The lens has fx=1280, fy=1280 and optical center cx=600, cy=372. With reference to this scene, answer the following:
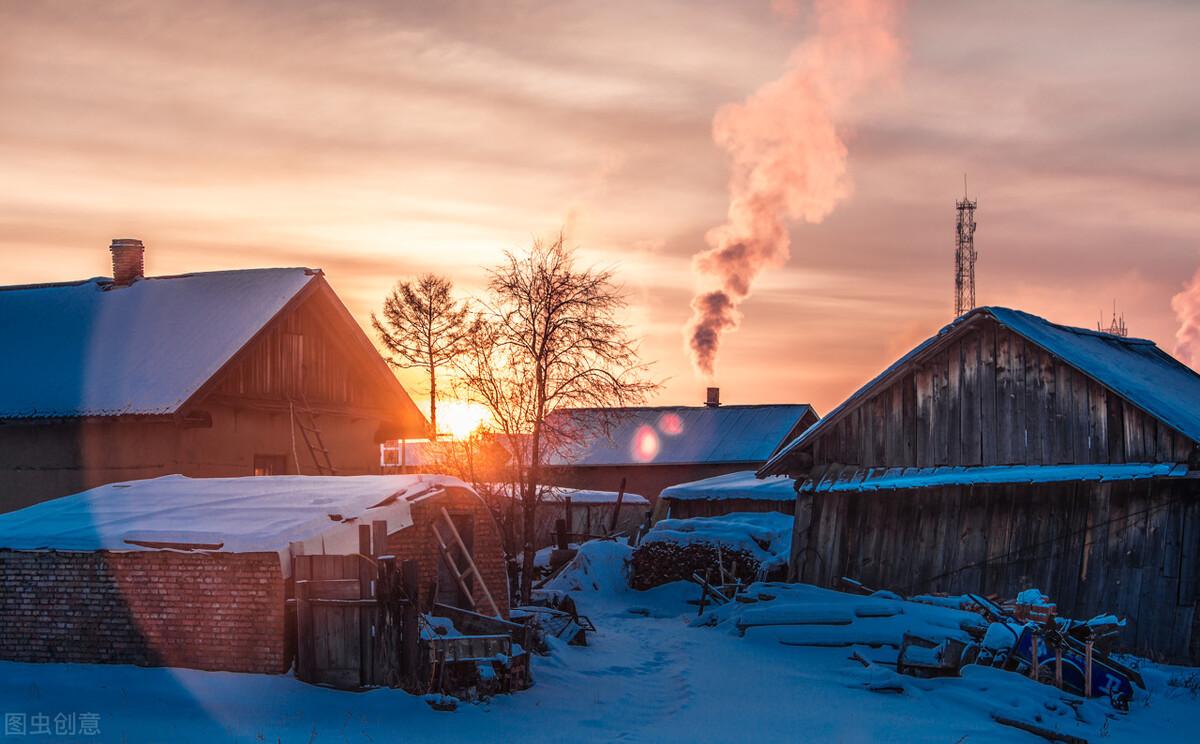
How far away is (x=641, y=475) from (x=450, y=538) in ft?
121

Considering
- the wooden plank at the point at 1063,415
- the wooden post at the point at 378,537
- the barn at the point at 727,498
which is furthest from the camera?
the barn at the point at 727,498

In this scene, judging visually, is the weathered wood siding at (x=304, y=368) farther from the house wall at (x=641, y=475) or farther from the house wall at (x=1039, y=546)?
the house wall at (x=641, y=475)

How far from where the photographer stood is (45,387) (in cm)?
2606

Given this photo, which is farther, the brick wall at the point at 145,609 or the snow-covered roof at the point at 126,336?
the snow-covered roof at the point at 126,336

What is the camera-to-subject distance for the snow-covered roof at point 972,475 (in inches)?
793

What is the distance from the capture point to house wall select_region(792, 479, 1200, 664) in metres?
19.9

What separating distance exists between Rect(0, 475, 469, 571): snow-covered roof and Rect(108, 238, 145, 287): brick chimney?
11.5 meters

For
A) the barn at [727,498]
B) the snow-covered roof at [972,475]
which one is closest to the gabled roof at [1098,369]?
the snow-covered roof at [972,475]

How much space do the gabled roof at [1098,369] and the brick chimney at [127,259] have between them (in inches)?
637

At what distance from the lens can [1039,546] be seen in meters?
21.3

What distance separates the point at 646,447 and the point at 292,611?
42.0m

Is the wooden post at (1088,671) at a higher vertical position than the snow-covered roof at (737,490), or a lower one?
lower

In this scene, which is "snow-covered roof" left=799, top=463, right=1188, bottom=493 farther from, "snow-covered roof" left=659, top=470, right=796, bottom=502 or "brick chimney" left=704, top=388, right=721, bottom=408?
"brick chimney" left=704, top=388, right=721, bottom=408

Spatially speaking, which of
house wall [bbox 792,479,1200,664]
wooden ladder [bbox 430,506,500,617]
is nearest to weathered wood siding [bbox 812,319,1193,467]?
house wall [bbox 792,479,1200,664]
